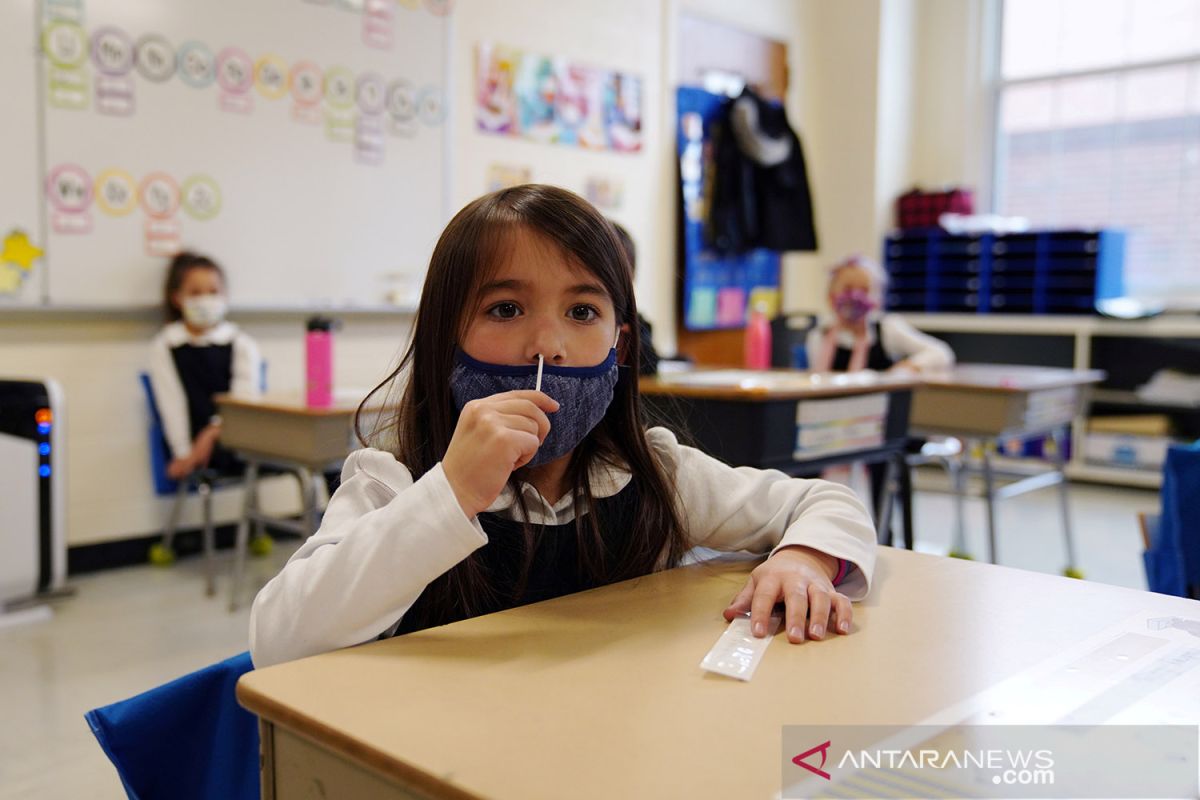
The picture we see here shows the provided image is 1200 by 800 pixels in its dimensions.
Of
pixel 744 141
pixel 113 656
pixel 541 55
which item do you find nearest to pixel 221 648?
pixel 113 656

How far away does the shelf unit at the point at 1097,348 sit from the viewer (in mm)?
4938

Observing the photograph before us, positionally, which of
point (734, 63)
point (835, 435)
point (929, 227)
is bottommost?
point (835, 435)

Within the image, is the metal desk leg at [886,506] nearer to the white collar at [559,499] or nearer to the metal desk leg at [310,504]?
the metal desk leg at [310,504]

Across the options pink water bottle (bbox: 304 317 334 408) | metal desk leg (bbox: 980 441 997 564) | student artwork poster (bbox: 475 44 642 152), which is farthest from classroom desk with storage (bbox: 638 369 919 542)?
student artwork poster (bbox: 475 44 642 152)

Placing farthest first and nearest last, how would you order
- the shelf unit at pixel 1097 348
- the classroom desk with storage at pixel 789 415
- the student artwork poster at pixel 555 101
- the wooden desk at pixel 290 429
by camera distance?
the shelf unit at pixel 1097 348 → the student artwork poster at pixel 555 101 → the wooden desk at pixel 290 429 → the classroom desk with storage at pixel 789 415

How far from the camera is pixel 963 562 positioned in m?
1.05

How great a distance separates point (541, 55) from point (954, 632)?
4015mm

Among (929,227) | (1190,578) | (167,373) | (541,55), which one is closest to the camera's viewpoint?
(1190,578)

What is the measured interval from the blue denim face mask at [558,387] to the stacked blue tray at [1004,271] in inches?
188

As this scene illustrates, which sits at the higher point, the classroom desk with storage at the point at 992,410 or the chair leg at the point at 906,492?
the classroom desk with storage at the point at 992,410

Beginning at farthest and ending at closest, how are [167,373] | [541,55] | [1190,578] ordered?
[541,55], [167,373], [1190,578]

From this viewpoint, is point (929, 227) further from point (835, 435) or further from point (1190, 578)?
point (1190, 578)

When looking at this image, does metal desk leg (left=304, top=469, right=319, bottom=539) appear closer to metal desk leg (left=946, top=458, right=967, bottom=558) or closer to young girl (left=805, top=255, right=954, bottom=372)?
young girl (left=805, top=255, right=954, bottom=372)

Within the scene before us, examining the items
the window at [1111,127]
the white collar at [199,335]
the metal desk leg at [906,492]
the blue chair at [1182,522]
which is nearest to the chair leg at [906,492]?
the metal desk leg at [906,492]
